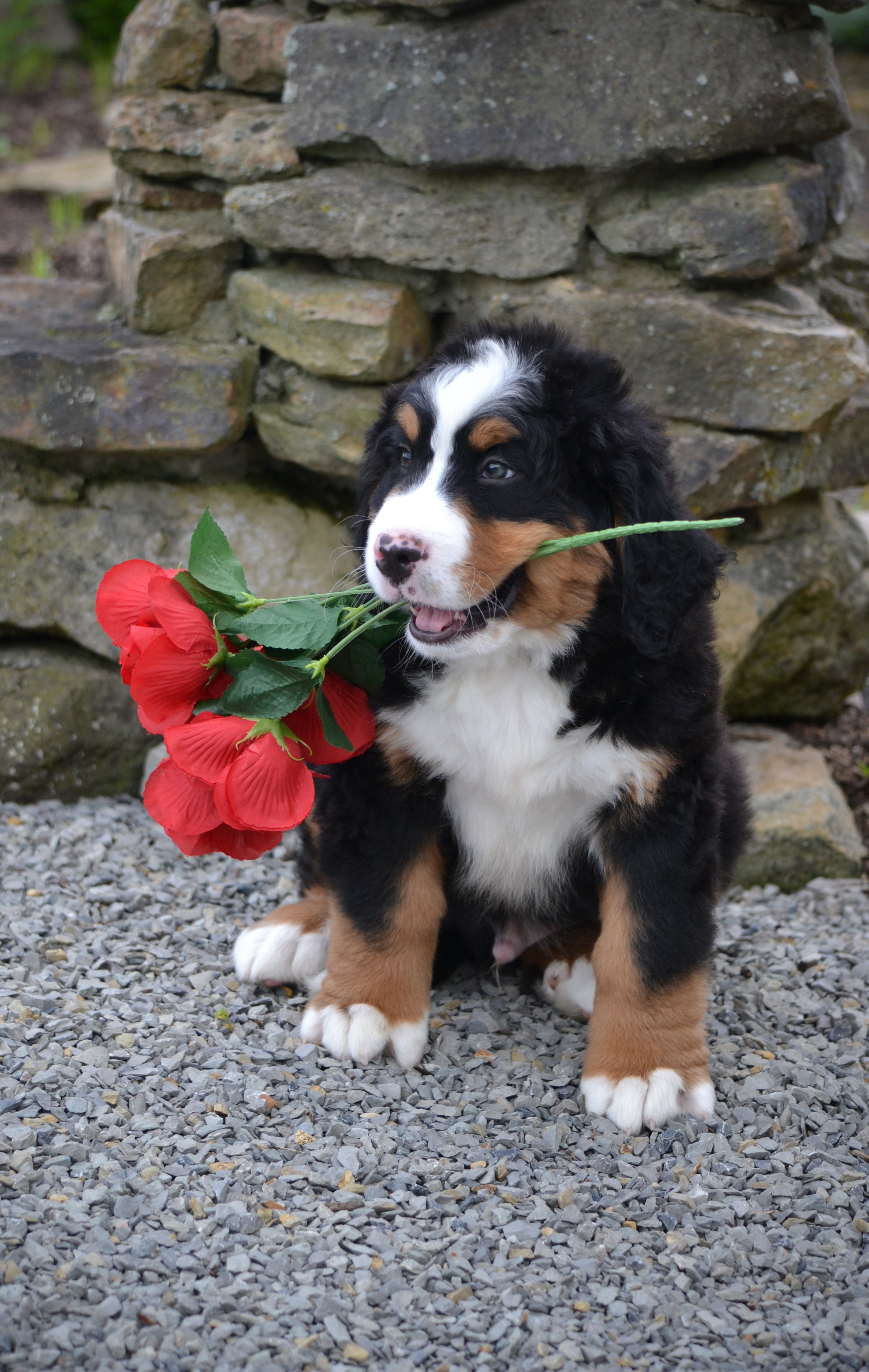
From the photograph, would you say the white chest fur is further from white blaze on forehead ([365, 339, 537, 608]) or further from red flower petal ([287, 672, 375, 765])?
white blaze on forehead ([365, 339, 537, 608])

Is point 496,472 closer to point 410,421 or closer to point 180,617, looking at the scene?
point 410,421

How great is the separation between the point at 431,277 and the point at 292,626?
172cm

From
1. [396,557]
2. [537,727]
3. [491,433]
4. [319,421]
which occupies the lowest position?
[319,421]

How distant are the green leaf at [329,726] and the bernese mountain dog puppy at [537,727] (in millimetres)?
136

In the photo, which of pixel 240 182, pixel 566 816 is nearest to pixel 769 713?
pixel 566 816

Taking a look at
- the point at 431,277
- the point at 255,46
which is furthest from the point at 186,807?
the point at 255,46

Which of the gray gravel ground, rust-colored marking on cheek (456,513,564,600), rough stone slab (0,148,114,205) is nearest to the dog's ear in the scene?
rust-colored marking on cheek (456,513,564,600)

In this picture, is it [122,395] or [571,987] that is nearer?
[571,987]

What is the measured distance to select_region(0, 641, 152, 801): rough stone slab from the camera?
12.4 feet

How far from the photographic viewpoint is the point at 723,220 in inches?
133

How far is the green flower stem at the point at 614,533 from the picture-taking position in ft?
7.28

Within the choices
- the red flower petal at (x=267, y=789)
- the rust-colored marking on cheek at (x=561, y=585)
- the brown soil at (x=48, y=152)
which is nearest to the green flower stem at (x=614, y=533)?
the rust-colored marking on cheek at (x=561, y=585)

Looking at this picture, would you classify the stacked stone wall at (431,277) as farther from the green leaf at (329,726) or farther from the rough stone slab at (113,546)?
the green leaf at (329,726)

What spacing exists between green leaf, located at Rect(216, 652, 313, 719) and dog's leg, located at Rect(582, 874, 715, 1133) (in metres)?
0.73
